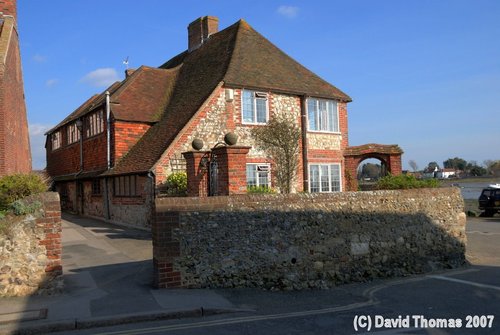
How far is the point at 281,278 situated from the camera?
9039 mm

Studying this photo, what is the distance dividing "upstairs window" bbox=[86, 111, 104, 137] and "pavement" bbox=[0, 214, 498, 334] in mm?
11844

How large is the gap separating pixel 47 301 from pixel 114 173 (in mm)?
12213

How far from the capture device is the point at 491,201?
30.6m

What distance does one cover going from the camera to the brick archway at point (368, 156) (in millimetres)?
21922

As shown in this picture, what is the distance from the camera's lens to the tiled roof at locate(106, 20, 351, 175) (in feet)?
60.8

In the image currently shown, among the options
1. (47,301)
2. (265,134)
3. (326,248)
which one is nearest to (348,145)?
(265,134)

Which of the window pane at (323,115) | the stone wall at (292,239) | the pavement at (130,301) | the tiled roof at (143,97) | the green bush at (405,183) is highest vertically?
the tiled roof at (143,97)

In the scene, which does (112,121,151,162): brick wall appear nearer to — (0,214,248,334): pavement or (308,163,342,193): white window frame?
(308,163,342,193): white window frame

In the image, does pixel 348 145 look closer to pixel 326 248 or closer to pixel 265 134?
pixel 265 134

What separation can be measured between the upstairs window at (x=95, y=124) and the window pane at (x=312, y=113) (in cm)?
997

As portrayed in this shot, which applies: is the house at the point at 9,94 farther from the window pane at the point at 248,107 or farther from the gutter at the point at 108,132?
the window pane at the point at 248,107

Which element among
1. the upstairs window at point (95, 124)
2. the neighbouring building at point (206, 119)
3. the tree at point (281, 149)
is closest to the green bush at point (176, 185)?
the neighbouring building at point (206, 119)

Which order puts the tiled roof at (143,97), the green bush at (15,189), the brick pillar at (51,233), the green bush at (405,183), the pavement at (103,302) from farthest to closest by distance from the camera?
the tiled roof at (143,97) < the green bush at (405,183) < the green bush at (15,189) < the brick pillar at (51,233) < the pavement at (103,302)

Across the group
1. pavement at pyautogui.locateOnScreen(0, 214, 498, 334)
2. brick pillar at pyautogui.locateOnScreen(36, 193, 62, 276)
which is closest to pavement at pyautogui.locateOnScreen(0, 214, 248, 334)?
pavement at pyautogui.locateOnScreen(0, 214, 498, 334)
